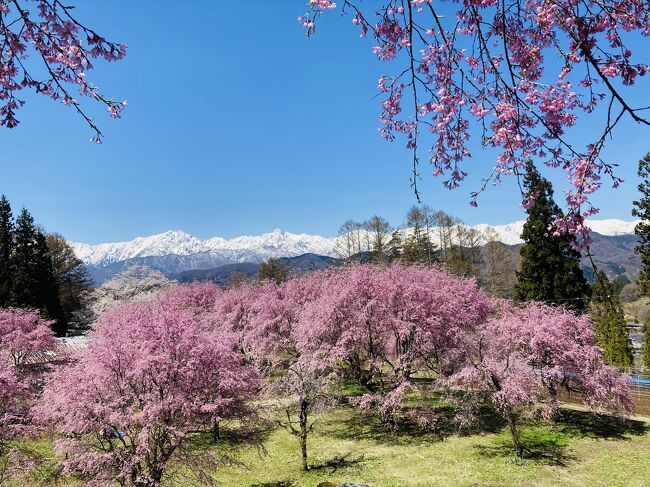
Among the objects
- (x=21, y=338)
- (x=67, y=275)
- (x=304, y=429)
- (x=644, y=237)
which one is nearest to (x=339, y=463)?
(x=304, y=429)

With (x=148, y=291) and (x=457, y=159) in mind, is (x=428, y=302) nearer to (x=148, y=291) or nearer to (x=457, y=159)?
(x=457, y=159)

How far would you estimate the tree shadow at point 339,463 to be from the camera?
47.4ft

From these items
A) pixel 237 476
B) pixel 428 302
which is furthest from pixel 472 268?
pixel 237 476

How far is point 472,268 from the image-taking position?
61250 mm

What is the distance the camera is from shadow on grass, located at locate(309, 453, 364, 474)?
14430 millimetres

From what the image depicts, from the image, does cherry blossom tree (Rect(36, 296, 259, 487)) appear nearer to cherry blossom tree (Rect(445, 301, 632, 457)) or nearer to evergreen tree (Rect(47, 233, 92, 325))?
cherry blossom tree (Rect(445, 301, 632, 457))

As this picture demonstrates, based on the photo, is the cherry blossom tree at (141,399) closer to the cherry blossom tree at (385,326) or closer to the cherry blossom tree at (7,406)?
the cherry blossom tree at (7,406)

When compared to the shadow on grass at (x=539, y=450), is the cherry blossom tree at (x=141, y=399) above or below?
above

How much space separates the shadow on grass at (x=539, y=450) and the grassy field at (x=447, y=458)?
0.04m

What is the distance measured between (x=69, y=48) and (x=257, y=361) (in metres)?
22.1

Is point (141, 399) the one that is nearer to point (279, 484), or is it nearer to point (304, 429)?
point (279, 484)

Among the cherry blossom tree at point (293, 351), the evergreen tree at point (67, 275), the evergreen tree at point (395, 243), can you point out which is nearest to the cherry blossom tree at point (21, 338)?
the cherry blossom tree at point (293, 351)

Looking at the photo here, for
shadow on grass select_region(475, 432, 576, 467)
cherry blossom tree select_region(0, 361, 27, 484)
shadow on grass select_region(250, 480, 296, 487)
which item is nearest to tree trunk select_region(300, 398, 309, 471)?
shadow on grass select_region(250, 480, 296, 487)

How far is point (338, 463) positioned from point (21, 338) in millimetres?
15143
